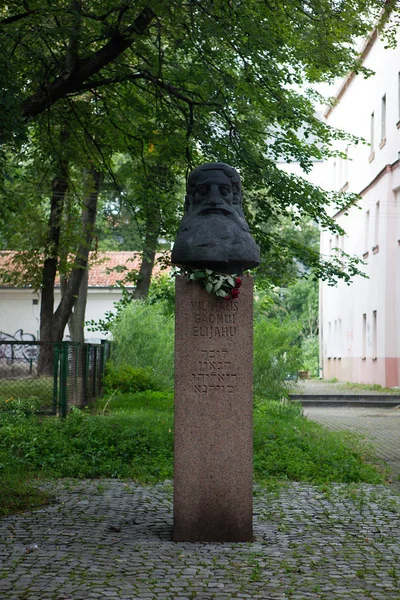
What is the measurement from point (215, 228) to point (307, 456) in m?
5.14

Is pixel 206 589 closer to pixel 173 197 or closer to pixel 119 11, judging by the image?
pixel 119 11

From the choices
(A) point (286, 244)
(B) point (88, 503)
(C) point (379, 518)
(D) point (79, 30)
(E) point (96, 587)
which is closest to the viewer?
(E) point (96, 587)

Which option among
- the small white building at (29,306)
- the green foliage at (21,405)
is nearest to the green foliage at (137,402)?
the green foliage at (21,405)

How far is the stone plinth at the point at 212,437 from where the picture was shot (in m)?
7.81

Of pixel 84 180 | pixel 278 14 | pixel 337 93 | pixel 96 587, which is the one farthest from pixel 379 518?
pixel 337 93

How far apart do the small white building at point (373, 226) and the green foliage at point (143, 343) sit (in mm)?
6129

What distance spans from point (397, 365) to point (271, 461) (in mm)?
20586

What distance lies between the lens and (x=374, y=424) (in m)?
20.2

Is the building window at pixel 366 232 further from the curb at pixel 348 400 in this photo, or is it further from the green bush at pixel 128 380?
the green bush at pixel 128 380

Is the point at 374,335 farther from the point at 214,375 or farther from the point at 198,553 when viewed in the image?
the point at 198,553

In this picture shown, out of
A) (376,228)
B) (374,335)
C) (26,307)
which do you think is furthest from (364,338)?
(26,307)

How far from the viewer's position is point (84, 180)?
23.0 m

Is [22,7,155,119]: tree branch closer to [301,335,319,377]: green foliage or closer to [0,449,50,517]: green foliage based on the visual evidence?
[0,449,50,517]: green foliage

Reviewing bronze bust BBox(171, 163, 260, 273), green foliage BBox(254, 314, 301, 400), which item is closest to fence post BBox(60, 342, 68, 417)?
green foliage BBox(254, 314, 301, 400)
